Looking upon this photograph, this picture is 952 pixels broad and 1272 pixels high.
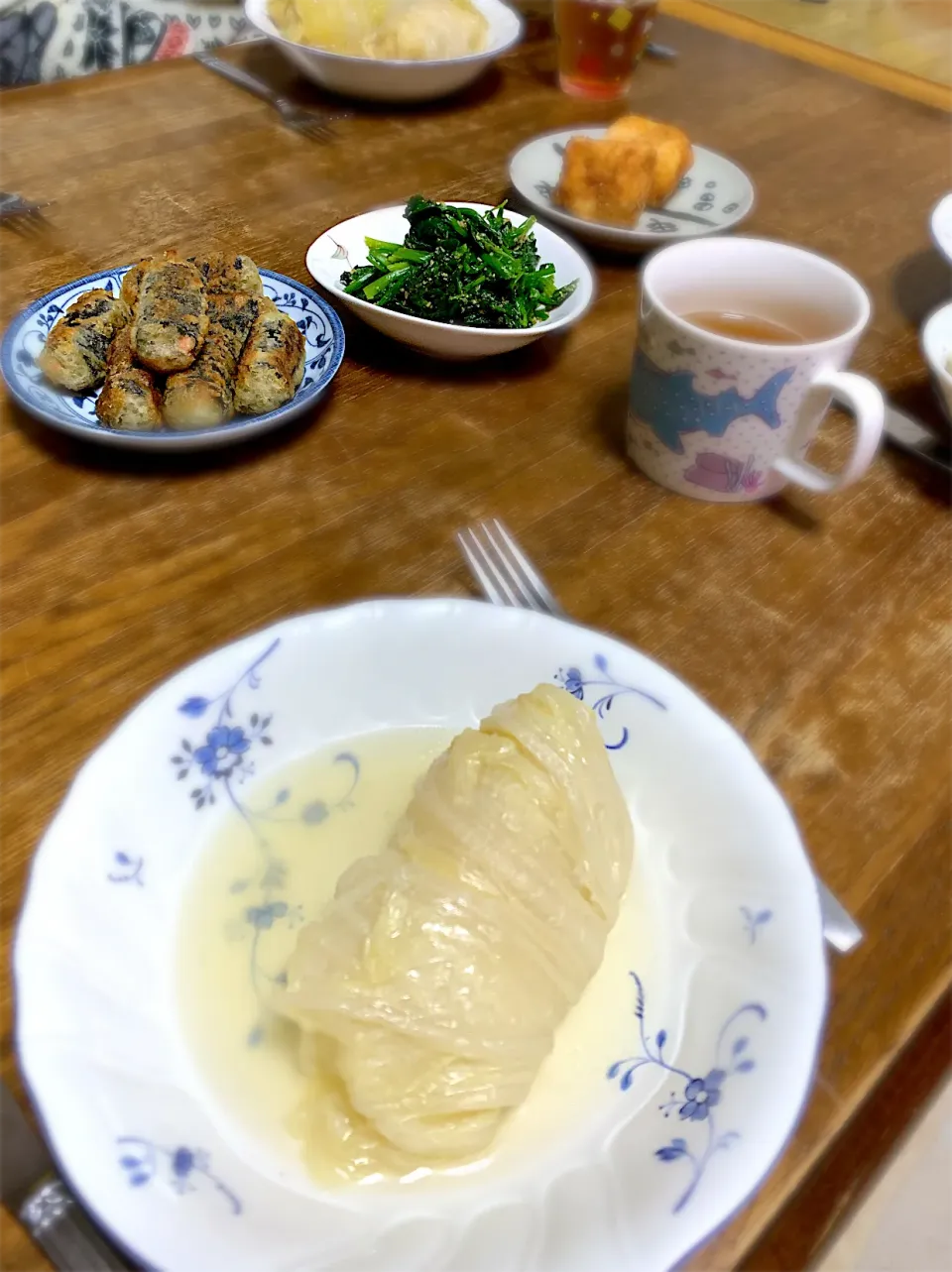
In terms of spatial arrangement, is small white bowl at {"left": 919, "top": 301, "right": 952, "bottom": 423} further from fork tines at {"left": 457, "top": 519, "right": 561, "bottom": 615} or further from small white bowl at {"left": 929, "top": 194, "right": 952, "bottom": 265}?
fork tines at {"left": 457, "top": 519, "right": 561, "bottom": 615}

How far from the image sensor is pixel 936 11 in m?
2.83

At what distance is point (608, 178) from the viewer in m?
1.23

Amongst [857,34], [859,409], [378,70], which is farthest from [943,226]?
[857,34]

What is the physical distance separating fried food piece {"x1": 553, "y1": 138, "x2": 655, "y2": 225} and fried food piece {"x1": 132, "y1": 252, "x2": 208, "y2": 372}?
0.54 meters

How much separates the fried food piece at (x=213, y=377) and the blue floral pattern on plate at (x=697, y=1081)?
653 millimetres

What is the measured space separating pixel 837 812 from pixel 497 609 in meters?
0.29

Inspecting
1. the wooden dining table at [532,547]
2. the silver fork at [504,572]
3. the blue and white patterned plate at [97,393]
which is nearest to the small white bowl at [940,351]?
the wooden dining table at [532,547]

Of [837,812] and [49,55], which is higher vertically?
[49,55]

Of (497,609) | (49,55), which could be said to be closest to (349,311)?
(497,609)

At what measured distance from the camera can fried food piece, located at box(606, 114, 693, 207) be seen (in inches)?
51.0

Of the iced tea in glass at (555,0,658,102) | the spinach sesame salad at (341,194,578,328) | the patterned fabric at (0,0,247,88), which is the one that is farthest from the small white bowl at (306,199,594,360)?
the patterned fabric at (0,0,247,88)

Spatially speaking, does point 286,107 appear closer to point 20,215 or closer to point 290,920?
point 20,215

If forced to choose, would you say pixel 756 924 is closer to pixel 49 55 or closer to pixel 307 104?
pixel 307 104

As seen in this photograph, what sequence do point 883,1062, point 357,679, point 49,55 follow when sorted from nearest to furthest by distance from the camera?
point 883,1062, point 357,679, point 49,55
